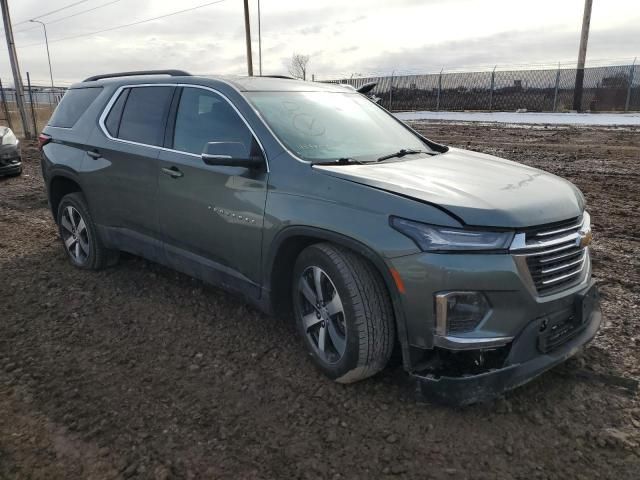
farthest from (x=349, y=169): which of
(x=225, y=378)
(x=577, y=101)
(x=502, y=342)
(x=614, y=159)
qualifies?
(x=577, y=101)

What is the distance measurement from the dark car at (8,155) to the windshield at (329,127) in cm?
867

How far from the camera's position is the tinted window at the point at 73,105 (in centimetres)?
496

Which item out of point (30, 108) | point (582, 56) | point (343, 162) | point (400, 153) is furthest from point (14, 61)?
point (582, 56)

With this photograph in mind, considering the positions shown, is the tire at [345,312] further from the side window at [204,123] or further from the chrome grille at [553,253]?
the side window at [204,123]

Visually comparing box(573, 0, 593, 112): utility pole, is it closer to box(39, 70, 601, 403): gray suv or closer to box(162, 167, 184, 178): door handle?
box(39, 70, 601, 403): gray suv

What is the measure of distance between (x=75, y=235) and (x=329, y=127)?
3002 mm

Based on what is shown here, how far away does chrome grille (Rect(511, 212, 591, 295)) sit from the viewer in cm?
260

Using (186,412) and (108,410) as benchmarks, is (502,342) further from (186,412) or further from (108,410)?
(108,410)

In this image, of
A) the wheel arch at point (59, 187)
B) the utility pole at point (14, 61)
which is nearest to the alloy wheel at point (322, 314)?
the wheel arch at point (59, 187)

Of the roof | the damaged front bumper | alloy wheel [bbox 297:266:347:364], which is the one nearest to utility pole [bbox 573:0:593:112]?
the roof

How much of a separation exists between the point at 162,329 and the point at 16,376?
0.98m

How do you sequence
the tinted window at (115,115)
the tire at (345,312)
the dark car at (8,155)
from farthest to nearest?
the dark car at (8,155) → the tinted window at (115,115) → the tire at (345,312)

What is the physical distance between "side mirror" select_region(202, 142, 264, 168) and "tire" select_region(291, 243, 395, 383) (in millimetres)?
659

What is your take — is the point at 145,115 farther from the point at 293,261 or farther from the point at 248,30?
the point at 248,30
